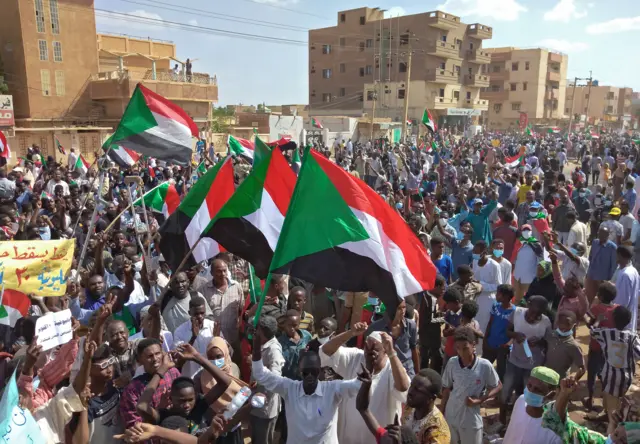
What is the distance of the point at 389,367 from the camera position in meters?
3.73

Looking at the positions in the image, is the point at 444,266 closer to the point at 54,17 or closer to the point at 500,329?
the point at 500,329

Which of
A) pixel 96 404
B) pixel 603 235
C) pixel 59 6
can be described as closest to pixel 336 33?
pixel 59 6

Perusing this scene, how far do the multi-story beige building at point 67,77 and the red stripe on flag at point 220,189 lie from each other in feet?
99.0

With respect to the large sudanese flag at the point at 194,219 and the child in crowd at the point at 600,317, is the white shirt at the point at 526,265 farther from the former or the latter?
the large sudanese flag at the point at 194,219

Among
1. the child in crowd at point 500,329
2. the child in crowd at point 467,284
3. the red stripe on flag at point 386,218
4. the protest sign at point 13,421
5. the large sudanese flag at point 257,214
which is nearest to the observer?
the protest sign at point 13,421

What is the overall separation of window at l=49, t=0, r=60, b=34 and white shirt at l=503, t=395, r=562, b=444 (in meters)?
39.8

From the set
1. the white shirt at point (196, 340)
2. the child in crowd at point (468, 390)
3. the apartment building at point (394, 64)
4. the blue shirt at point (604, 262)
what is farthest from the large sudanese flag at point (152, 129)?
the apartment building at point (394, 64)

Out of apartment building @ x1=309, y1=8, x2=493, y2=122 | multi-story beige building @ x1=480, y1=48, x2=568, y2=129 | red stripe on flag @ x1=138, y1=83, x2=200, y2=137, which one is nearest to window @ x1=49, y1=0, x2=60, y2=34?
apartment building @ x1=309, y1=8, x2=493, y2=122

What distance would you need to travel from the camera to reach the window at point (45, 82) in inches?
1355

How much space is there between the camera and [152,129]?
6.39 m

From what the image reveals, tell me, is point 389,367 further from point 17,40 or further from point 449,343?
point 17,40

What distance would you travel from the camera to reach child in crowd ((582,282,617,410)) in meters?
4.82

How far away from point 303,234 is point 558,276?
337cm

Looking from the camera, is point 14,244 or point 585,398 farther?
point 585,398
